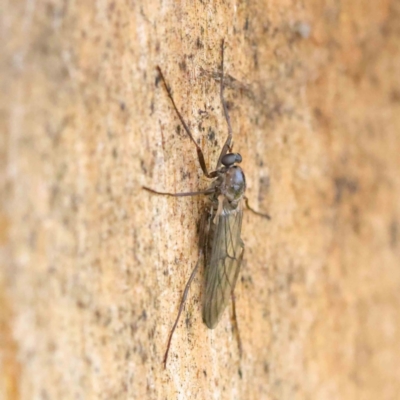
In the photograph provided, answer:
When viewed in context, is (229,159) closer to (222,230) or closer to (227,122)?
(227,122)

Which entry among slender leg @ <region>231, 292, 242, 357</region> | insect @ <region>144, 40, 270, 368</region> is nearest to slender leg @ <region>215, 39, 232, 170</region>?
insect @ <region>144, 40, 270, 368</region>

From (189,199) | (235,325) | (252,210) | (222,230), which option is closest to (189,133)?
(189,199)

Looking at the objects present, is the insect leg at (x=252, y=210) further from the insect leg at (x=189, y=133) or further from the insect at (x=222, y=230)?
the insect leg at (x=189, y=133)

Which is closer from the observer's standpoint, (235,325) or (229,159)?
(229,159)

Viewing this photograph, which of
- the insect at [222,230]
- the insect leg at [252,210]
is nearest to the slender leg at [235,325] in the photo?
the insect at [222,230]

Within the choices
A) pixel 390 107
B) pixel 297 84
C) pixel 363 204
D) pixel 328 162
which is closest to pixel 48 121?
pixel 297 84

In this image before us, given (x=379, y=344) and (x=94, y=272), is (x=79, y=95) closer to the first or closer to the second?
(x=94, y=272)
